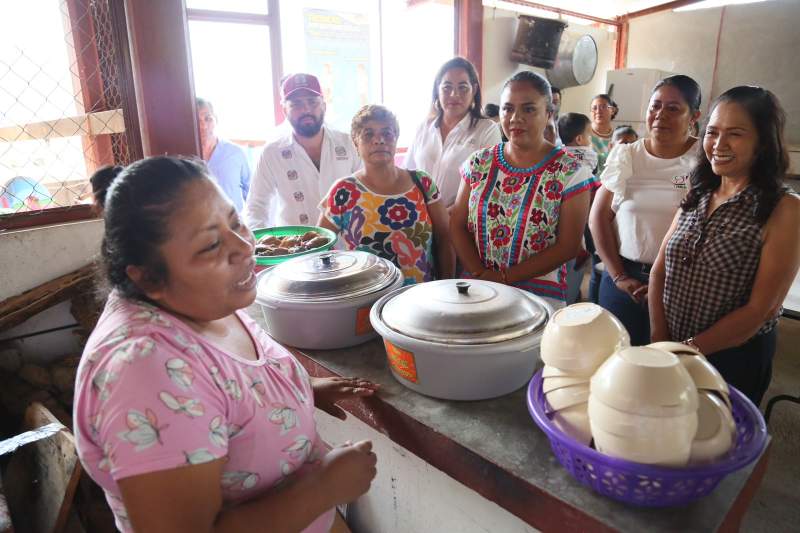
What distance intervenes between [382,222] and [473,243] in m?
0.36

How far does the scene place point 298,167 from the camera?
2750mm

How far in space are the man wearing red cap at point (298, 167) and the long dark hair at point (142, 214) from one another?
76.8 inches

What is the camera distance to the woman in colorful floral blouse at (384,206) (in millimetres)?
1892

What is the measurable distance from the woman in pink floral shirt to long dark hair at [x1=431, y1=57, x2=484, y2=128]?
1.91 m

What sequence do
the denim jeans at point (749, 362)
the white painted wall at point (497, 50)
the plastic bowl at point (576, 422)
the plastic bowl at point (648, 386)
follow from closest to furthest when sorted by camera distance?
the plastic bowl at point (648, 386)
the plastic bowl at point (576, 422)
the denim jeans at point (749, 362)
the white painted wall at point (497, 50)

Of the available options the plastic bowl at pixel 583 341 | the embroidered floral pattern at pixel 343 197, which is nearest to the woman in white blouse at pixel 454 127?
the embroidered floral pattern at pixel 343 197

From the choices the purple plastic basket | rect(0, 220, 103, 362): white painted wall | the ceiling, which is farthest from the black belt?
the ceiling

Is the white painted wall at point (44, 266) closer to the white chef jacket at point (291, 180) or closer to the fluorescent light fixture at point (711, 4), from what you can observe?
the white chef jacket at point (291, 180)

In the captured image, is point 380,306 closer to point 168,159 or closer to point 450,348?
point 450,348

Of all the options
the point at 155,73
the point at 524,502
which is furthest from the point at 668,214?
the point at 155,73

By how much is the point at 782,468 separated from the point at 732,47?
6.40 meters

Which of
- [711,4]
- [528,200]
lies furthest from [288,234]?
[711,4]

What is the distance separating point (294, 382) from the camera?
0.97 metres

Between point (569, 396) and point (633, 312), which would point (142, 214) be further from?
point (633, 312)
